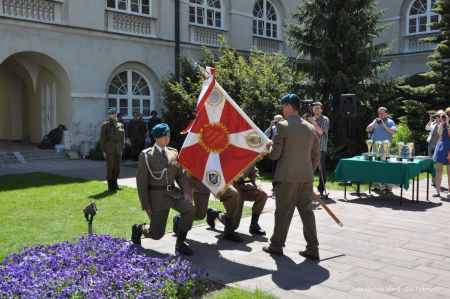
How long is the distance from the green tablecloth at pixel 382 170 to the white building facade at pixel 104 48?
35.6 ft

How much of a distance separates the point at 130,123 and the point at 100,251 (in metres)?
13.0

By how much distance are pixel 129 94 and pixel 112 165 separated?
30.5 ft

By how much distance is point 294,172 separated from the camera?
6.18 m

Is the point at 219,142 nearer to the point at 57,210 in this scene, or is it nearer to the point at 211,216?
the point at 211,216

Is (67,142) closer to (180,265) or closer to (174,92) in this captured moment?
(174,92)

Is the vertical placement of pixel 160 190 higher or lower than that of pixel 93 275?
higher

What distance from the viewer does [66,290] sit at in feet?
14.6

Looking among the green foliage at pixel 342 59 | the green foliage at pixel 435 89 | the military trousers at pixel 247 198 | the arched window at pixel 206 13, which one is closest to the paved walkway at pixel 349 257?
the military trousers at pixel 247 198

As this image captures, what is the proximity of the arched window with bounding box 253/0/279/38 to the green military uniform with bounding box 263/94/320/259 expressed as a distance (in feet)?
64.6

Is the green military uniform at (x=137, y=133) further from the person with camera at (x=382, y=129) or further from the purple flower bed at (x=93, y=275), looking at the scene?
the purple flower bed at (x=93, y=275)

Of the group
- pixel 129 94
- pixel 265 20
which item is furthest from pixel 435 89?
pixel 129 94

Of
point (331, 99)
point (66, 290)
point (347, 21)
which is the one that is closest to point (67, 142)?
point (331, 99)

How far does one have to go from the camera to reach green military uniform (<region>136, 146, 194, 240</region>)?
250 inches

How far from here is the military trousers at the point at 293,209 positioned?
627 cm
